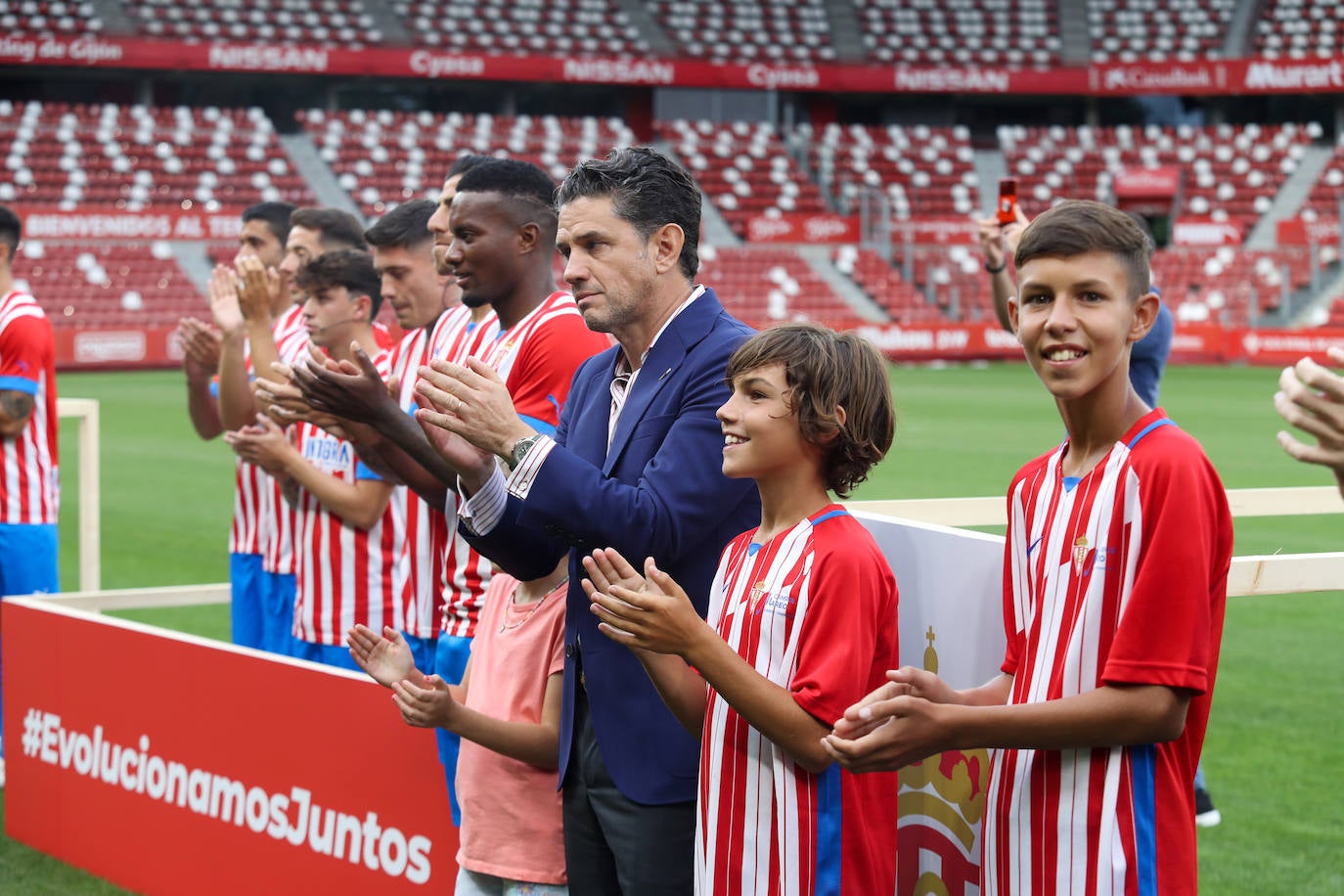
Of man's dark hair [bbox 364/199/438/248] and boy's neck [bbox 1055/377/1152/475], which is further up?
boy's neck [bbox 1055/377/1152/475]

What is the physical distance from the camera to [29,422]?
6.17 meters

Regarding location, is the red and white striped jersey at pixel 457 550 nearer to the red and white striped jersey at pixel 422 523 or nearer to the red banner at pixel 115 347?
the red and white striped jersey at pixel 422 523

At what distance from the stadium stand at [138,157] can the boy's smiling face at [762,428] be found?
93.3 ft

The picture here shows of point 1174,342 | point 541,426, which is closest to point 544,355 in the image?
point 541,426

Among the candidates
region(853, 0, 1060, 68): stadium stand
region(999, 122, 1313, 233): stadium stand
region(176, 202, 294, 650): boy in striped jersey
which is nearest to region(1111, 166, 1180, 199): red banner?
region(999, 122, 1313, 233): stadium stand

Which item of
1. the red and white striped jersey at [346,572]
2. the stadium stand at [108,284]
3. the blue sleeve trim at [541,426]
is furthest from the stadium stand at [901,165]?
the blue sleeve trim at [541,426]

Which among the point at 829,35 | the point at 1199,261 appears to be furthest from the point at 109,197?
the point at 1199,261

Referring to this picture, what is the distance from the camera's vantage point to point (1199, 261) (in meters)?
33.2

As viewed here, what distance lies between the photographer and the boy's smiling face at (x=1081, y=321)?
7.88 feet

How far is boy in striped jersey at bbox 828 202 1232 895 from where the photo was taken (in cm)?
226

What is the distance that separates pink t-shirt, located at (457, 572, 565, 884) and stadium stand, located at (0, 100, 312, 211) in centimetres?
2773

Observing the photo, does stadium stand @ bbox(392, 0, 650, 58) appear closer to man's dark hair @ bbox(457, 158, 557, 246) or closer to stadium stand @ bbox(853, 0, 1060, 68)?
stadium stand @ bbox(853, 0, 1060, 68)

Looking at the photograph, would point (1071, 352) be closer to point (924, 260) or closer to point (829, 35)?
point (924, 260)

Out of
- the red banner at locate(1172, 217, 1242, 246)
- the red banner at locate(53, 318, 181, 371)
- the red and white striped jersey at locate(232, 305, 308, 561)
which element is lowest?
the red banner at locate(53, 318, 181, 371)
